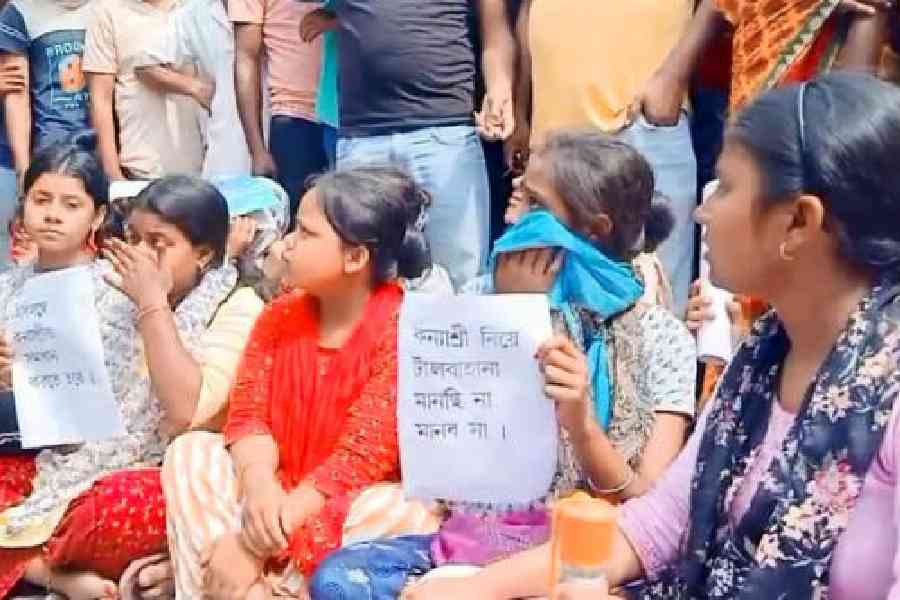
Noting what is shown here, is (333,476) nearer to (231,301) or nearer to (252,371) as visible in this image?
(252,371)

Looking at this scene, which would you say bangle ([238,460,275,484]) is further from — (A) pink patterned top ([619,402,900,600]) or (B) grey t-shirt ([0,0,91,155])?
(B) grey t-shirt ([0,0,91,155])

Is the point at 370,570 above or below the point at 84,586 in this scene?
above

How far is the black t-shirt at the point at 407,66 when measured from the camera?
4316 mm

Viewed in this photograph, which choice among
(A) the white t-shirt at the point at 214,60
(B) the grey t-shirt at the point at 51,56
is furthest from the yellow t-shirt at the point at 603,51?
(B) the grey t-shirt at the point at 51,56

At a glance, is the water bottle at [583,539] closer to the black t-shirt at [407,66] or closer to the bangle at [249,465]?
the bangle at [249,465]

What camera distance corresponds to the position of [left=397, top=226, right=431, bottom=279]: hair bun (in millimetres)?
3379

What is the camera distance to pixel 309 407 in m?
3.27

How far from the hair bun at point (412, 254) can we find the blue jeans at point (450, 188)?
806 mm

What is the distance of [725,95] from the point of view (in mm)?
4145

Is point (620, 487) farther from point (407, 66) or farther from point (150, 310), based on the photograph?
point (407, 66)

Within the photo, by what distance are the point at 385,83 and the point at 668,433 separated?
1789mm

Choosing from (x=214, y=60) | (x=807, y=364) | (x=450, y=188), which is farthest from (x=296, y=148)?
(x=807, y=364)

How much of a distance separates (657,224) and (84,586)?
1.59 m

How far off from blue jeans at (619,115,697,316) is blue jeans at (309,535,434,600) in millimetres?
1337
